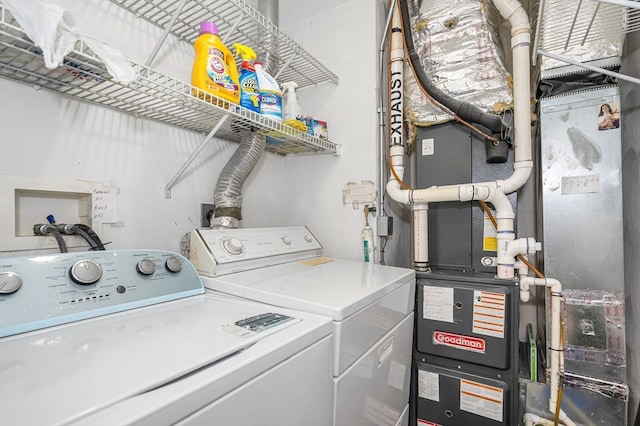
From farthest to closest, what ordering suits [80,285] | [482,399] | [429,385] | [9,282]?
[429,385], [482,399], [80,285], [9,282]

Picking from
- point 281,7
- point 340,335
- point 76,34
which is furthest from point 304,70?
point 340,335

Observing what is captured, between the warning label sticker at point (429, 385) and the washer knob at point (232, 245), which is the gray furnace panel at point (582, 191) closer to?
the warning label sticker at point (429, 385)

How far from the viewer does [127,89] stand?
3.37 ft

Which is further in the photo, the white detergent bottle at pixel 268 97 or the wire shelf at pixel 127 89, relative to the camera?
the white detergent bottle at pixel 268 97

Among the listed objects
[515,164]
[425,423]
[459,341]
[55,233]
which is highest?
[515,164]

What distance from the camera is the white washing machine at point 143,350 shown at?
0.44 m

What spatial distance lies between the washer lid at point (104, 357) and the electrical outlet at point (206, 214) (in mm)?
691

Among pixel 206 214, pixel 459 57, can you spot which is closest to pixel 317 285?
pixel 206 214

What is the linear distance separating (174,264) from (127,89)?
2.00 ft

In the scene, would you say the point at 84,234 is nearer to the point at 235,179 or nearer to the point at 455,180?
the point at 235,179

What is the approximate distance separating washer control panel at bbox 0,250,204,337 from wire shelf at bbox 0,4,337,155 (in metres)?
0.53

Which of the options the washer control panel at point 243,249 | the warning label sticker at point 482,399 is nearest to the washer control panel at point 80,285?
the washer control panel at point 243,249

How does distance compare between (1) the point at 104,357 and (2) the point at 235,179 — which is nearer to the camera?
(1) the point at 104,357

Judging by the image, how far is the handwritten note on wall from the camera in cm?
111
